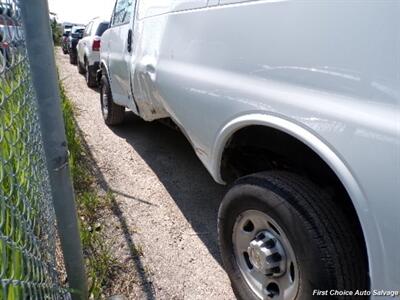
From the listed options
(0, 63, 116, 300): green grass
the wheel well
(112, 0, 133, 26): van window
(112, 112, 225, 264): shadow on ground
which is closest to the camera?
(0, 63, 116, 300): green grass

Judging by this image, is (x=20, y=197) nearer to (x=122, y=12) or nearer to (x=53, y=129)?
(x=53, y=129)

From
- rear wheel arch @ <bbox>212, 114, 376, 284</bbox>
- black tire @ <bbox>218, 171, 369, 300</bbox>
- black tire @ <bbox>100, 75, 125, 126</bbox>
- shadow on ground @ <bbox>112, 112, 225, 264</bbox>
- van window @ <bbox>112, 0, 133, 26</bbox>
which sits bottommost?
shadow on ground @ <bbox>112, 112, 225, 264</bbox>

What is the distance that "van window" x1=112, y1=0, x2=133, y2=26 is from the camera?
4.11 m

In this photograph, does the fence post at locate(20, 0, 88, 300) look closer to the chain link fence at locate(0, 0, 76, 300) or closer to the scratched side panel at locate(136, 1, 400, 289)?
the chain link fence at locate(0, 0, 76, 300)

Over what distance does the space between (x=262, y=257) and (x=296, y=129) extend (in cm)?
67

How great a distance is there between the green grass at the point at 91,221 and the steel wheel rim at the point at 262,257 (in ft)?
2.79

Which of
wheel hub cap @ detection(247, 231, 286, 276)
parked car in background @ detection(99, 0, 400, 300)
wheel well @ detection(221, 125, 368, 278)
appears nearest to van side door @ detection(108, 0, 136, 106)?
parked car in background @ detection(99, 0, 400, 300)

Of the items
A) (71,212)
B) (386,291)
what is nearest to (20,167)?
(71,212)

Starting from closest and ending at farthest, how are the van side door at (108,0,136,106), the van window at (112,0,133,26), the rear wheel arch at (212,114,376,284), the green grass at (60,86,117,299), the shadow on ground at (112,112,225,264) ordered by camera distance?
the rear wheel arch at (212,114,376,284)
the green grass at (60,86,117,299)
the shadow on ground at (112,112,225,264)
the van side door at (108,0,136,106)
the van window at (112,0,133,26)

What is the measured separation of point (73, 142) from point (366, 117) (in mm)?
3283

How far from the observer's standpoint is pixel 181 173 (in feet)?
12.4

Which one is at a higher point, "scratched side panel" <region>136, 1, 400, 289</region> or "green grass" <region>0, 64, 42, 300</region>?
"scratched side panel" <region>136, 1, 400, 289</region>

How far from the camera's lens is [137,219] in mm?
2973

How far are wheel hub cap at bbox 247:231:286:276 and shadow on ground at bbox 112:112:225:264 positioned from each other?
0.73 meters
